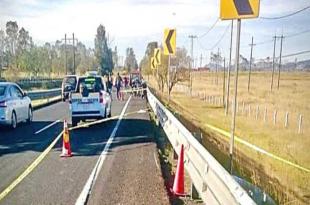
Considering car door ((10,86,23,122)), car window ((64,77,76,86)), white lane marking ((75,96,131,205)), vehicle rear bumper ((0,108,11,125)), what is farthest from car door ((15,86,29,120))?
car window ((64,77,76,86))

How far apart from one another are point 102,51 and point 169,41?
91146 millimetres

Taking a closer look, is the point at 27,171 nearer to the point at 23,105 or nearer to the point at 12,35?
the point at 23,105

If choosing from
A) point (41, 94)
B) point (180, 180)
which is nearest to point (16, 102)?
point (180, 180)

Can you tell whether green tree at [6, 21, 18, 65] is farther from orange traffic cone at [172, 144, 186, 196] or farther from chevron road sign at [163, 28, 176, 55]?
orange traffic cone at [172, 144, 186, 196]

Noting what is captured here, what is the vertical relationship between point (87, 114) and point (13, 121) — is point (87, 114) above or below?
above

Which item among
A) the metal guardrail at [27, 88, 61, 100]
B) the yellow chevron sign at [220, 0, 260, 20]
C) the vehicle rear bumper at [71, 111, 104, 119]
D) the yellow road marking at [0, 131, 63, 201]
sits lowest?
the metal guardrail at [27, 88, 61, 100]

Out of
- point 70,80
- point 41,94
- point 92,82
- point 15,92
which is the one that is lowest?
point 41,94

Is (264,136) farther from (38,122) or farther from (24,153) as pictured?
(24,153)

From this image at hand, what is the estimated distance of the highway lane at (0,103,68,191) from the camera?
865cm

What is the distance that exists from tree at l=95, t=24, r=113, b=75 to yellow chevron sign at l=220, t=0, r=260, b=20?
3704 inches

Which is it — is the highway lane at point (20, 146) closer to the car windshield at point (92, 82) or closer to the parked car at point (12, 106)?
the parked car at point (12, 106)

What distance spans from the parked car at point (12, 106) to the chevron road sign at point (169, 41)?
6.17 meters

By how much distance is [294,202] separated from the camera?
8.96 meters

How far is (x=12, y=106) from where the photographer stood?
15.7 metres
